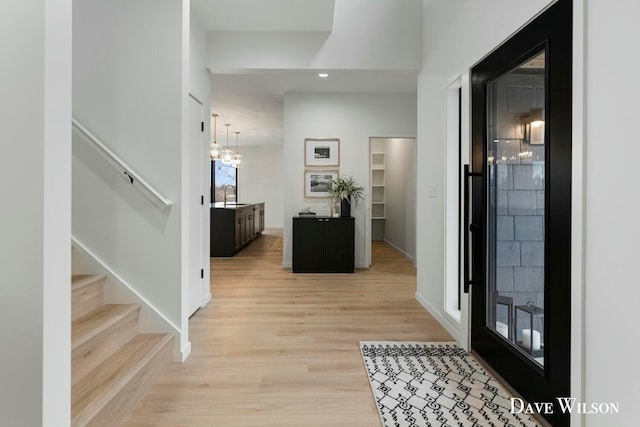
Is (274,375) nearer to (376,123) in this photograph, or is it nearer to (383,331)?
(383,331)

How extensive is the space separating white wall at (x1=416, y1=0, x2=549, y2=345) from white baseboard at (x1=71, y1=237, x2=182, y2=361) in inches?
85.6

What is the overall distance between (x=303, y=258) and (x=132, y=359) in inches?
135

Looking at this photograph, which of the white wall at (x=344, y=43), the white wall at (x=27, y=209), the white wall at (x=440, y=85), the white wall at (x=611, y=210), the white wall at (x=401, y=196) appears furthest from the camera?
the white wall at (x=401, y=196)

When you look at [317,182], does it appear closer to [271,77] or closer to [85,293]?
[271,77]

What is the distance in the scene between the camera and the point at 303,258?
5.47 meters

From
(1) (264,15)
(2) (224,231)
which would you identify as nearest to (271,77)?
(1) (264,15)

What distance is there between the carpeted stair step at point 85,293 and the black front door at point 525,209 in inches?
102

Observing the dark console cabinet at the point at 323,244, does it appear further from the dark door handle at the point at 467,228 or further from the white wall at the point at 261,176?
the white wall at the point at 261,176

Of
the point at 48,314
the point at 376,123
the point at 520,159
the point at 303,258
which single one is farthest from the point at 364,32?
the point at 48,314

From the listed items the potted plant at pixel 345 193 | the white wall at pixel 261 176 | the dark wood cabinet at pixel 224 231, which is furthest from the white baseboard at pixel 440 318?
the white wall at pixel 261 176

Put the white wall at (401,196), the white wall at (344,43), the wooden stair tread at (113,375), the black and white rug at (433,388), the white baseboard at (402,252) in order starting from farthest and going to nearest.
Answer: the white wall at (401,196), the white baseboard at (402,252), the white wall at (344,43), the black and white rug at (433,388), the wooden stair tread at (113,375)

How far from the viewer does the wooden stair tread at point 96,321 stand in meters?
1.98

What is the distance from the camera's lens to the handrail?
2436 mm

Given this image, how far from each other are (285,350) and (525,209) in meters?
1.86
